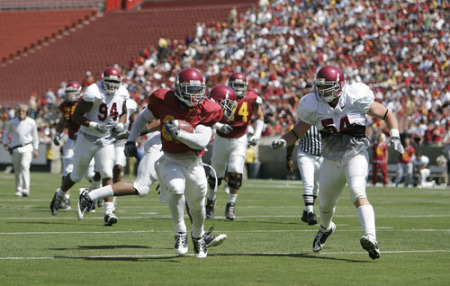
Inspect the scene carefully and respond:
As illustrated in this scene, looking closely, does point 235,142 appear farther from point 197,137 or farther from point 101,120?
point 197,137

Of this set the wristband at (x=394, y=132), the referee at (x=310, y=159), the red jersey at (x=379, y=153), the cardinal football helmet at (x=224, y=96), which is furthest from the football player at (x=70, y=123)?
the red jersey at (x=379, y=153)

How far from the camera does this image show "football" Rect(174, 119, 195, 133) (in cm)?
825

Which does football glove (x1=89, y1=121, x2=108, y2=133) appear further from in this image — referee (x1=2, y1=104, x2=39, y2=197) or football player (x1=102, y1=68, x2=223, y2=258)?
referee (x1=2, y1=104, x2=39, y2=197)

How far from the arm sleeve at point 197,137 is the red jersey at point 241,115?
4.94m

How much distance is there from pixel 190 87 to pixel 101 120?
4.60 meters

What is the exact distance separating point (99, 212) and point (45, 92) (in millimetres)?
33140

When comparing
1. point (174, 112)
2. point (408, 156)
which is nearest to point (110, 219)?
point (174, 112)

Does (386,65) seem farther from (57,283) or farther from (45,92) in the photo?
(57,283)

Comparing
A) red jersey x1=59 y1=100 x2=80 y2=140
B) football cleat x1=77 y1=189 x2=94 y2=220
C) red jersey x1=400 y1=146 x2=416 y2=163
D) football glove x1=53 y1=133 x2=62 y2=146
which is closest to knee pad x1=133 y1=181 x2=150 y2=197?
football cleat x1=77 y1=189 x2=94 y2=220

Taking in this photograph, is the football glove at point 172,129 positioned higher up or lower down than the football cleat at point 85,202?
higher up

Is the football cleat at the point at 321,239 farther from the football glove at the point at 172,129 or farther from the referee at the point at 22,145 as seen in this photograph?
the referee at the point at 22,145

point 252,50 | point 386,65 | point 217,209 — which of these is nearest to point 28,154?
point 217,209

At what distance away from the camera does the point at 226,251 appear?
9.03 metres

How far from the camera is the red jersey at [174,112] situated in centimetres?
844
